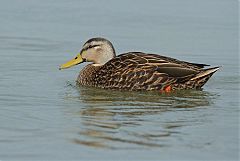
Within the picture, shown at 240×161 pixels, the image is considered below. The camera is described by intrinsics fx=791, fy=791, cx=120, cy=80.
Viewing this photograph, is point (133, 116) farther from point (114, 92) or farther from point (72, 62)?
point (72, 62)

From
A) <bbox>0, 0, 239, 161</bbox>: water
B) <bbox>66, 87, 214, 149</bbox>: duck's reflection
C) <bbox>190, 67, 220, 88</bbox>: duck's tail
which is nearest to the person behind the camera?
<bbox>0, 0, 239, 161</bbox>: water

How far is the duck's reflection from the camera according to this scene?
7406 mm

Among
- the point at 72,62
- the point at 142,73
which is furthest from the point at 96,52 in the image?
the point at 142,73

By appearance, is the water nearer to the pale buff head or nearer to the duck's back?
the duck's back

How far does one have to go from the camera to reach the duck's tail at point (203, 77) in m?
10.7

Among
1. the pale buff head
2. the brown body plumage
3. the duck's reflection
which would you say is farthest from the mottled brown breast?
the pale buff head

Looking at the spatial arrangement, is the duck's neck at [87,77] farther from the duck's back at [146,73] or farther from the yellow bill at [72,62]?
the yellow bill at [72,62]

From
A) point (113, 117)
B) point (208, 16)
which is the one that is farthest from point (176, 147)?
point (208, 16)

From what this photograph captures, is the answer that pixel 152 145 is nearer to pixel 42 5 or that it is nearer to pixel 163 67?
pixel 163 67

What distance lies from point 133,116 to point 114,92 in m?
1.99

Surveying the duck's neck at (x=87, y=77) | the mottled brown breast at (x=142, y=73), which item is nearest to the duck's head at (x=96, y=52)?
the duck's neck at (x=87, y=77)

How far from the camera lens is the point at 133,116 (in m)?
8.55

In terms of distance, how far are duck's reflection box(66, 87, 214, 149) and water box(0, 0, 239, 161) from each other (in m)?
0.01

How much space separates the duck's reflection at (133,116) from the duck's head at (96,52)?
2.59 feet
